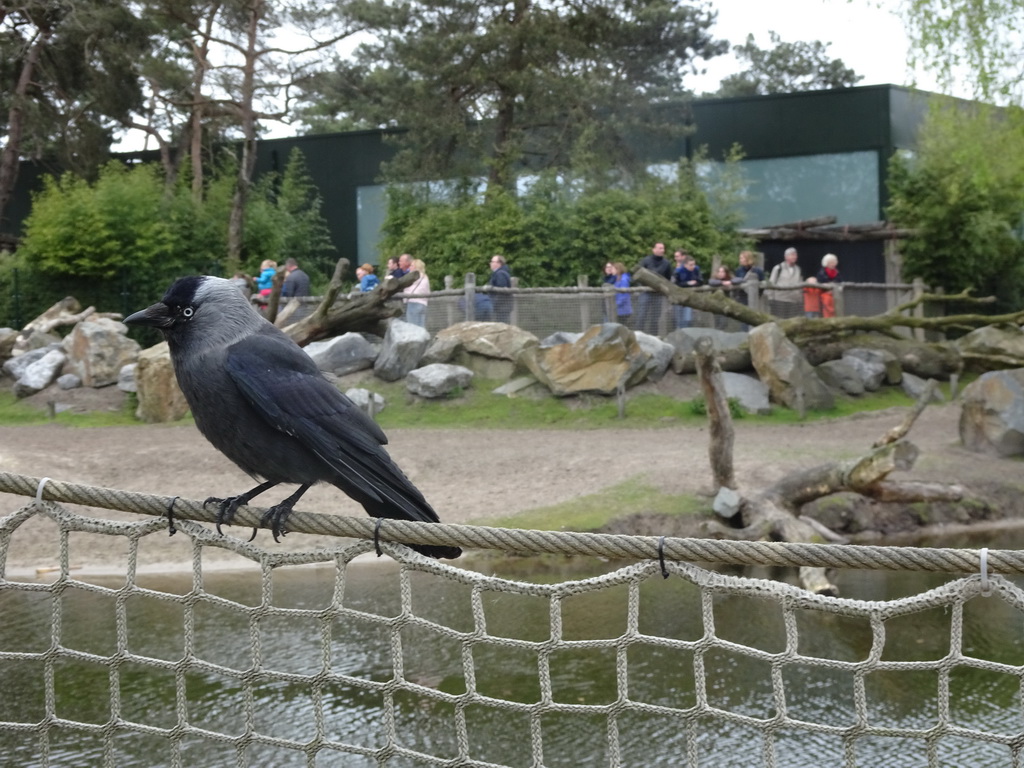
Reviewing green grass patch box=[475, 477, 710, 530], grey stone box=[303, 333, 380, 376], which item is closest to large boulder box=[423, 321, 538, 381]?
grey stone box=[303, 333, 380, 376]

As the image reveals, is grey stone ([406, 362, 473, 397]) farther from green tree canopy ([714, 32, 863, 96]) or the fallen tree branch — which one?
green tree canopy ([714, 32, 863, 96])

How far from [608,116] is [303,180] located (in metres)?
7.79

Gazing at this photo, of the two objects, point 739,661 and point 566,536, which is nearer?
point 566,536

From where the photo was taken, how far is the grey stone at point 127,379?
16.2 m

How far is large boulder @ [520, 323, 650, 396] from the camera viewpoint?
15234 millimetres

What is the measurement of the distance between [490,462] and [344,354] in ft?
14.4

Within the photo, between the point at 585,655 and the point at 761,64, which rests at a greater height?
the point at 761,64

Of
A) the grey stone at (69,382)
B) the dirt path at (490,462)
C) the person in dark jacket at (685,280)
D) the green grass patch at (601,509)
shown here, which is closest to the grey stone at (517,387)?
the dirt path at (490,462)

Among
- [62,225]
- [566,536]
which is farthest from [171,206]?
[566,536]

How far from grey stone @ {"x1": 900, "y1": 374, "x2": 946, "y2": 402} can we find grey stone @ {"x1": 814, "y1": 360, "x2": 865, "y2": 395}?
822mm

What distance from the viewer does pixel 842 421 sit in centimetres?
1481

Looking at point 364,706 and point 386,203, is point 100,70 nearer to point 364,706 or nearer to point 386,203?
point 386,203

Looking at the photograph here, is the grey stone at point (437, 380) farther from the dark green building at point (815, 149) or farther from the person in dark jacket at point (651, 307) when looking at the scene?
the dark green building at point (815, 149)

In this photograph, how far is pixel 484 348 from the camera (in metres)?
16.2
